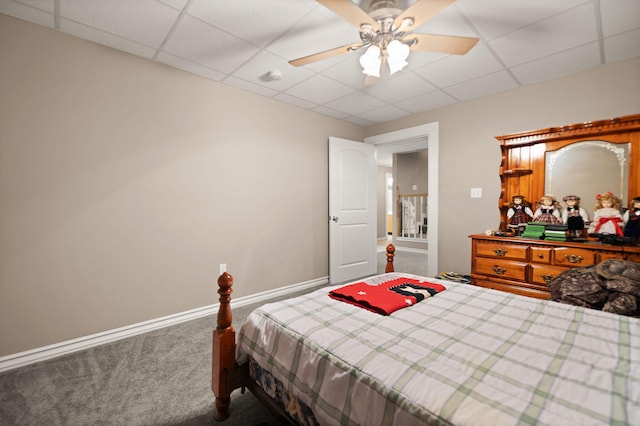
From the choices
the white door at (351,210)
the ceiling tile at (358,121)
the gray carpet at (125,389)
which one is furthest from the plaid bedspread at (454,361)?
the ceiling tile at (358,121)

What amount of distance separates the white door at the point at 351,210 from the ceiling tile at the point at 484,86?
1500 millimetres

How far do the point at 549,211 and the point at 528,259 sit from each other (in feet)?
1.99

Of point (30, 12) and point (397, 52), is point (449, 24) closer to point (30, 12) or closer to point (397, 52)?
point (397, 52)

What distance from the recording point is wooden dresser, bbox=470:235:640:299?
2330 millimetres

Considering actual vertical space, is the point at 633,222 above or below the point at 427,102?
below

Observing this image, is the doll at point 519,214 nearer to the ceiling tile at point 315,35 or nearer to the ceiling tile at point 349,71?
the ceiling tile at point 349,71

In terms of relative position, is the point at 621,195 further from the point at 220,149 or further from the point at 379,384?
the point at 220,149

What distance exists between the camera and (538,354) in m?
1.02

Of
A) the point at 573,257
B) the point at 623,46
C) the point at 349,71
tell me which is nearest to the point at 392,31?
the point at 349,71

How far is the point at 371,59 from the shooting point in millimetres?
1841

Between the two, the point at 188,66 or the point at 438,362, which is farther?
the point at 188,66

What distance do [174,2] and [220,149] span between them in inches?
55.8

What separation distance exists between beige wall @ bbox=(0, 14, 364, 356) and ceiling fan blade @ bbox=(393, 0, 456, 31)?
6.96 feet

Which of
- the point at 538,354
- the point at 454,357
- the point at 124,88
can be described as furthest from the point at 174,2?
the point at 538,354
